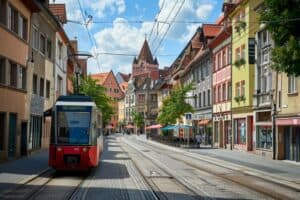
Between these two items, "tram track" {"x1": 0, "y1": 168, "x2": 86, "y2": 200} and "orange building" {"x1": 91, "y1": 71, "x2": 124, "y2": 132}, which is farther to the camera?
"orange building" {"x1": 91, "y1": 71, "x2": 124, "y2": 132}

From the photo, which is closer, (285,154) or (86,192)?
(86,192)

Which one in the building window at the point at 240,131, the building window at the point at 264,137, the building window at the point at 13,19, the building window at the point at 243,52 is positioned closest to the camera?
the building window at the point at 13,19

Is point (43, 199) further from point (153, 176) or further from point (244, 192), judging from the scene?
point (153, 176)

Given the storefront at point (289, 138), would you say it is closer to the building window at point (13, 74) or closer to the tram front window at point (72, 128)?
the tram front window at point (72, 128)

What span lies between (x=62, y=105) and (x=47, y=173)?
2960 mm

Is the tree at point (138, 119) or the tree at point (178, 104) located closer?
the tree at point (178, 104)

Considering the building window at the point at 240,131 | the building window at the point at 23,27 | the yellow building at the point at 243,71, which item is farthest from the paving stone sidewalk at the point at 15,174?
the building window at the point at 240,131

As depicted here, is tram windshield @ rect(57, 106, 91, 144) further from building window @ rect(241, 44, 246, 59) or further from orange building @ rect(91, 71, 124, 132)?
orange building @ rect(91, 71, 124, 132)

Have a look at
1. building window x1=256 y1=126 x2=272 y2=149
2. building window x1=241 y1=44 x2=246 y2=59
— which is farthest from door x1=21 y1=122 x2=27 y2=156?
building window x1=241 y1=44 x2=246 y2=59

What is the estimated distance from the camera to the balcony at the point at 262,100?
3809 centimetres

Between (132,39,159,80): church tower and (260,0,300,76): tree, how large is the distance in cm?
14442

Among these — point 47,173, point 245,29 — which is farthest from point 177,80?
point 47,173

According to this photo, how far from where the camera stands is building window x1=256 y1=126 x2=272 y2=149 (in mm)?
38062

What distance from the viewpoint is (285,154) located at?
115ft
